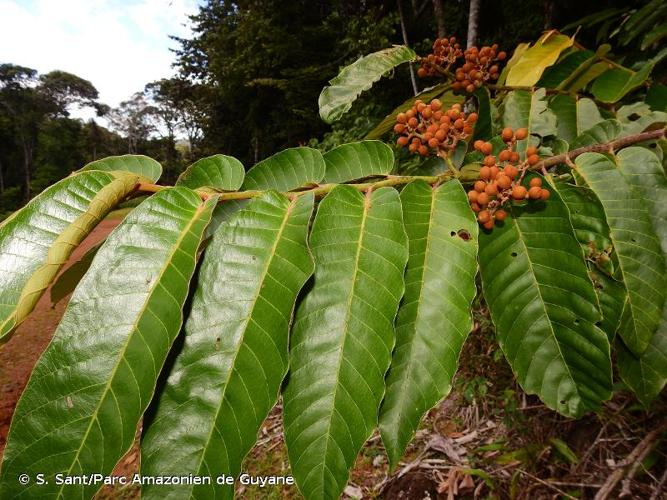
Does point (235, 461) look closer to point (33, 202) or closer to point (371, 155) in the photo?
point (33, 202)

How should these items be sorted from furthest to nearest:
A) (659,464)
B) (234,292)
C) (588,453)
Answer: (588,453) < (659,464) < (234,292)

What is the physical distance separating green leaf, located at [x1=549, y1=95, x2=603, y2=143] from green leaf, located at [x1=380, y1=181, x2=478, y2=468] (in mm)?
1021

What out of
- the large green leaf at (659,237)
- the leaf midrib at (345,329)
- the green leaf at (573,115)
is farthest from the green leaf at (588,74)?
the leaf midrib at (345,329)

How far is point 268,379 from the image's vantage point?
56cm

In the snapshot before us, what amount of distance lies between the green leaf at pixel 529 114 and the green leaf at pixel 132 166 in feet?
3.89

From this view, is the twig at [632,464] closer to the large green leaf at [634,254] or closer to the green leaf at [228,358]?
the large green leaf at [634,254]

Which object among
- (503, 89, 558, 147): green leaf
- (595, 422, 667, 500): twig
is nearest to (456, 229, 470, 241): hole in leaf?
(503, 89, 558, 147): green leaf

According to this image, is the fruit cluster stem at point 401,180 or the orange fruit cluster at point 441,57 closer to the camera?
the fruit cluster stem at point 401,180

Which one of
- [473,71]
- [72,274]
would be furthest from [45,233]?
[473,71]

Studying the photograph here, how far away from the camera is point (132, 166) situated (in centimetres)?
89

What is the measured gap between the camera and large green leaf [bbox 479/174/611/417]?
28.2 inches

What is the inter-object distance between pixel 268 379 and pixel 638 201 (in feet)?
2.97

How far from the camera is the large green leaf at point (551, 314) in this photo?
0.72 meters

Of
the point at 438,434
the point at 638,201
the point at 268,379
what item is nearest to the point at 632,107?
the point at 638,201
